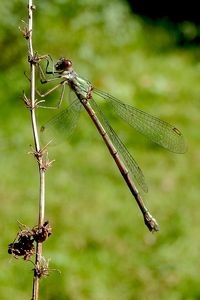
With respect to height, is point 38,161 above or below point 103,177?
below

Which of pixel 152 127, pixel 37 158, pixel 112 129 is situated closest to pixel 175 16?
pixel 152 127

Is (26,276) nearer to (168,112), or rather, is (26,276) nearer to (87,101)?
(87,101)

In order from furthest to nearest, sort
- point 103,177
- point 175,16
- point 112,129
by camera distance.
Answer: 1. point 175,16
2. point 103,177
3. point 112,129

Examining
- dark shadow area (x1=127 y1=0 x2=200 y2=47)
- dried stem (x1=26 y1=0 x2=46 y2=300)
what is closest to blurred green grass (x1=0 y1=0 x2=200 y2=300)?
dark shadow area (x1=127 y1=0 x2=200 y2=47)

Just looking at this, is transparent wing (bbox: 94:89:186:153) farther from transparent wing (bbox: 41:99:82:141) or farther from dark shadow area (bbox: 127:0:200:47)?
dark shadow area (bbox: 127:0:200:47)

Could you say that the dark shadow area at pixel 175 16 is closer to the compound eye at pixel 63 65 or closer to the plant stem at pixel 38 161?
the compound eye at pixel 63 65

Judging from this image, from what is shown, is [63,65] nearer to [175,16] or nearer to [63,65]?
[63,65]

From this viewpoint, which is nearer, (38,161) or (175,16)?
(38,161)

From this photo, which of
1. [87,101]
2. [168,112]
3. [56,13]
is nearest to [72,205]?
[168,112]
